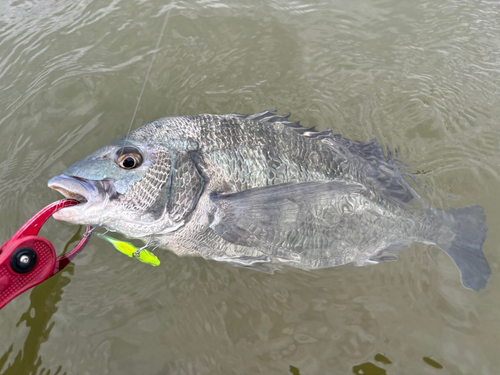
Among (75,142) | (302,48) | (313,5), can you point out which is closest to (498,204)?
(302,48)

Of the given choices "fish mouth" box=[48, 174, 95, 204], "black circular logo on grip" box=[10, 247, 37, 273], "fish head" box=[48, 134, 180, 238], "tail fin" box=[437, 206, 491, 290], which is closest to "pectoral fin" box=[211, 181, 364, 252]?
"fish head" box=[48, 134, 180, 238]

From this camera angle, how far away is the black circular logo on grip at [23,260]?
7.26ft

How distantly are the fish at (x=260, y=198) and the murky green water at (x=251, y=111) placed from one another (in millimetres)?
363

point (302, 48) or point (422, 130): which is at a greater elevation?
point (302, 48)

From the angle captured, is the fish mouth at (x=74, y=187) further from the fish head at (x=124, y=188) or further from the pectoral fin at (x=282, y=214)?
the pectoral fin at (x=282, y=214)

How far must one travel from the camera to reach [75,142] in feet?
13.6

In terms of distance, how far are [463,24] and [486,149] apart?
2194mm

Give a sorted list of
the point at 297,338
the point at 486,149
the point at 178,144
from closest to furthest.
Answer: the point at 178,144 → the point at 297,338 → the point at 486,149

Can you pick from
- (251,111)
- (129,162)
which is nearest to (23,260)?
(129,162)

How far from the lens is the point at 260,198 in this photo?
2746 mm

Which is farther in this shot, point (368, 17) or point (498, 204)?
point (368, 17)

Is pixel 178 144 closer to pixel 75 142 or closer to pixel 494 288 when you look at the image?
pixel 75 142

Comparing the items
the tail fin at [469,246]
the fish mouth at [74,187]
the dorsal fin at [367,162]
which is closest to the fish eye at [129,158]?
the fish mouth at [74,187]

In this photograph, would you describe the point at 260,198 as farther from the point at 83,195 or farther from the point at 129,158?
the point at 83,195
